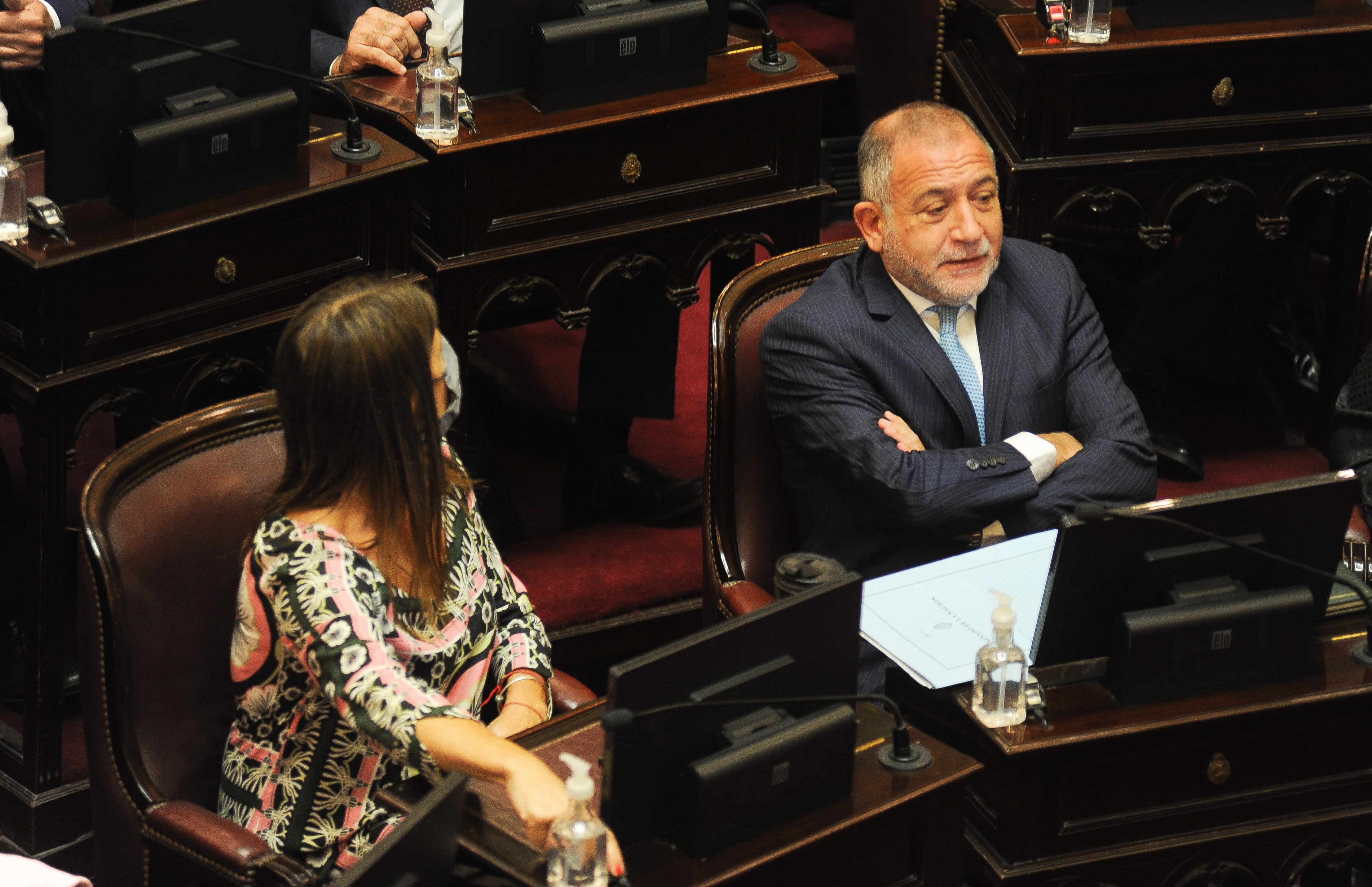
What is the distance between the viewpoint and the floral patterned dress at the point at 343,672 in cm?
204

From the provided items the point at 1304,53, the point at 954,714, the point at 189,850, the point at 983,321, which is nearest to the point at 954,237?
the point at 983,321

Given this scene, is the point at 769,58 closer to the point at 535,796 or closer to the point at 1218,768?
the point at 1218,768

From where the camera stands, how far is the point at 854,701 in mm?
2043

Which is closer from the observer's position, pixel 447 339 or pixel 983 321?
pixel 983 321

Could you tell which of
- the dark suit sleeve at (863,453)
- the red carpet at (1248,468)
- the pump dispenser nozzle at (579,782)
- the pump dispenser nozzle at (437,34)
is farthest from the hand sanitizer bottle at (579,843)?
the red carpet at (1248,468)

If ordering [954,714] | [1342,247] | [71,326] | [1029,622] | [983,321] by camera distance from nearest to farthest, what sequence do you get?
[954,714] < [1029,622] < [71,326] < [983,321] < [1342,247]

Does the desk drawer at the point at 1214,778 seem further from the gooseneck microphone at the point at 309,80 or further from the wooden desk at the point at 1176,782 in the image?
the gooseneck microphone at the point at 309,80

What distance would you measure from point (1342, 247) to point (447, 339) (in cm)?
195

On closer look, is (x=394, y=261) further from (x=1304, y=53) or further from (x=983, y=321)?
(x=1304, y=53)

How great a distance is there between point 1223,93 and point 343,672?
2.26 meters

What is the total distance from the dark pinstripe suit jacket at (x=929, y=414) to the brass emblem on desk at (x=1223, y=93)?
809 mm

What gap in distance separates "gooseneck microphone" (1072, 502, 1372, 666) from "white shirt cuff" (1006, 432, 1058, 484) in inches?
20.1

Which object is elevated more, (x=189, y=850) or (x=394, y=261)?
(x=394, y=261)

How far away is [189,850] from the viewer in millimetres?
2113
